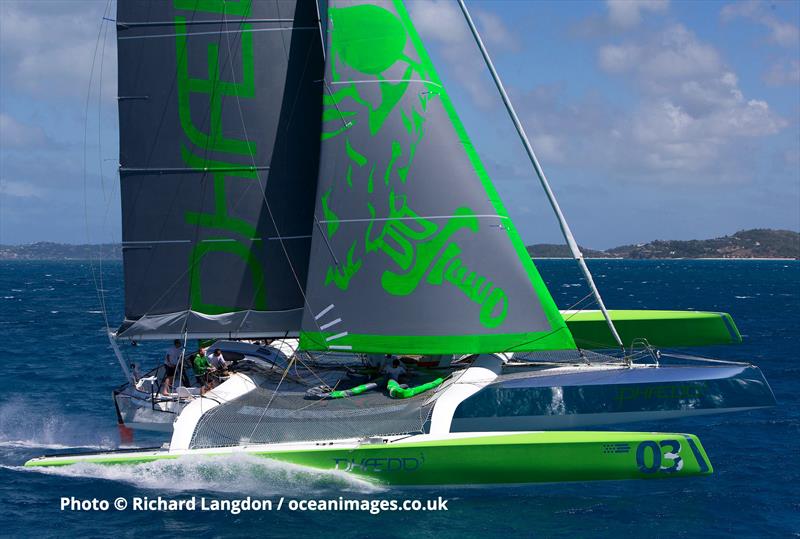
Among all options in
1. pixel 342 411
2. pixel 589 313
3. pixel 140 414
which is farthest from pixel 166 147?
pixel 589 313

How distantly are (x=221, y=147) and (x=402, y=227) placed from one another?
3.63 meters

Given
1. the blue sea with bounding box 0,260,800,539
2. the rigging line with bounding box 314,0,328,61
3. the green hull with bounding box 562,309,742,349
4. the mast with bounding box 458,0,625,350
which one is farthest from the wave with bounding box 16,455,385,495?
the green hull with bounding box 562,309,742,349

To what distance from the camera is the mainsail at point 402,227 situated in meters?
14.8

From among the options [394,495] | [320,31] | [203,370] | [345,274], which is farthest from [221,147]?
[394,495]

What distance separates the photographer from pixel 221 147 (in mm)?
15859

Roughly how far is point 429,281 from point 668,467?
471 centimetres

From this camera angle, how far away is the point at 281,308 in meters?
16.1

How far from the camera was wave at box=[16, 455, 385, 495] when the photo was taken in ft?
42.2

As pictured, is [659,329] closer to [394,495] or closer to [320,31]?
[394,495]

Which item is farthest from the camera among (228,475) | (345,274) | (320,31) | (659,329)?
(659,329)

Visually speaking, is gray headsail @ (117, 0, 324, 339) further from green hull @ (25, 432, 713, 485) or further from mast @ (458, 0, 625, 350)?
green hull @ (25, 432, 713, 485)

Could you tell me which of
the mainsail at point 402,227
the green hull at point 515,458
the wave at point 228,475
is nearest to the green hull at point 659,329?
the mainsail at point 402,227

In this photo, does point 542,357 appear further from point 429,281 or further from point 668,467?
point 668,467

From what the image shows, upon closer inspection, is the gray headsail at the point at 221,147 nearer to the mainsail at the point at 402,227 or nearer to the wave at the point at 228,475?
the mainsail at the point at 402,227
